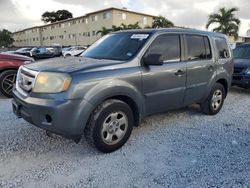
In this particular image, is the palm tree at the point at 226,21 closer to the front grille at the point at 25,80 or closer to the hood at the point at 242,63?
the hood at the point at 242,63

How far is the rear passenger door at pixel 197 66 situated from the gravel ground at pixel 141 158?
0.63 metres

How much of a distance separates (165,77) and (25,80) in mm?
2164

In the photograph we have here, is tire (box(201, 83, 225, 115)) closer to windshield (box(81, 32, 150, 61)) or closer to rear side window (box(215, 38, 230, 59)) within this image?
rear side window (box(215, 38, 230, 59))

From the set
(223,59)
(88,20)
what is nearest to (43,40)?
(88,20)

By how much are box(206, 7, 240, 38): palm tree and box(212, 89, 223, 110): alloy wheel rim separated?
30686 mm

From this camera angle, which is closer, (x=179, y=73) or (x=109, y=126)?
(x=109, y=126)

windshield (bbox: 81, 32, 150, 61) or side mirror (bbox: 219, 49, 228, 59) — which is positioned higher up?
windshield (bbox: 81, 32, 150, 61)

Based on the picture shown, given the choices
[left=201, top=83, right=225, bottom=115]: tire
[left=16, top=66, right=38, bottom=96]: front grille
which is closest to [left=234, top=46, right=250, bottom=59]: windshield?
[left=201, top=83, right=225, bottom=115]: tire

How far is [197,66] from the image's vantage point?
4906 millimetres

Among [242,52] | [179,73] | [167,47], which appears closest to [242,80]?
[242,52]

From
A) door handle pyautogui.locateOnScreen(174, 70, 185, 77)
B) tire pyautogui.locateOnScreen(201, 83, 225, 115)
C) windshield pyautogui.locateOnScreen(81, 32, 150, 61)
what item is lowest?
tire pyautogui.locateOnScreen(201, 83, 225, 115)

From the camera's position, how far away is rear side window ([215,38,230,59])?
5.63 metres

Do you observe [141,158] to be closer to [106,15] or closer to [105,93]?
[105,93]

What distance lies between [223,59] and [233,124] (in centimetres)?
147
